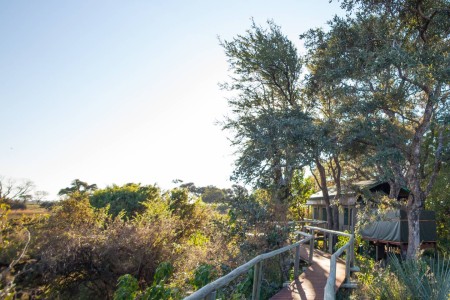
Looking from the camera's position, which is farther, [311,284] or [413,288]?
[311,284]

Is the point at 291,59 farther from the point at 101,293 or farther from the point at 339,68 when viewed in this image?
the point at 101,293

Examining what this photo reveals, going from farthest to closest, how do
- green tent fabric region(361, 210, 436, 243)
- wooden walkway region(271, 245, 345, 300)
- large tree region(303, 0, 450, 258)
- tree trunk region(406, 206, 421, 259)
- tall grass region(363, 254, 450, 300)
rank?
green tent fabric region(361, 210, 436, 243), tree trunk region(406, 206, 421, 259), large tree region(303, 0, 450, 258), wooden walkway region(271, 245, 345, 300), tall grass region(363, 254, 450, 300)

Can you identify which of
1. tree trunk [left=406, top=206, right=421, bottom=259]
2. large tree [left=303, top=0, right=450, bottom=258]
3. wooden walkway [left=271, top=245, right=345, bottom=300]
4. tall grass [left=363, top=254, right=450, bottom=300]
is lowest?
wooden walkway [left=271, top=245, right=345, bottom=300]

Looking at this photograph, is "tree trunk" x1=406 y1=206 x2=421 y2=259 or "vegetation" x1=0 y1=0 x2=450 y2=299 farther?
"tree trunk" x1=406 y1=206 x2=421 y2=259

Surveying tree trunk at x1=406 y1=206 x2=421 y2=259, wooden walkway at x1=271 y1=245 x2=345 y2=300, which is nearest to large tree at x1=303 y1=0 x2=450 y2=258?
tree trunk at x1=406 y1=206 x2=421 y2=259

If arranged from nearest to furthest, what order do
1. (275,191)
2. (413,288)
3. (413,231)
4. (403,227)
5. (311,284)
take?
1. (413,288)
2. (311,284)
3. (275,191)
4. (413,231)
5. (403,227)

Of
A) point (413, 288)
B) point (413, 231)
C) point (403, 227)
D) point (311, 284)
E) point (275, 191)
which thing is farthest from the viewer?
point (403, 227)

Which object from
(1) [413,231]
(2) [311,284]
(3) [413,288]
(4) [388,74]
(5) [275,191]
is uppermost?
(4) [388,74]

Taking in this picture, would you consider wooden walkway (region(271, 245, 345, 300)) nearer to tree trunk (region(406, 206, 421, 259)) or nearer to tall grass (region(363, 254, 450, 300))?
tall grass (region(363, 254, 450, 300))

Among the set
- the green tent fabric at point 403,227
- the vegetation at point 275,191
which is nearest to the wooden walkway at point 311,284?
the vegetation at point 275,191

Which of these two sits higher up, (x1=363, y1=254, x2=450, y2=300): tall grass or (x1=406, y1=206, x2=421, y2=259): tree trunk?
(x1=406, y1=206, x2=421, y2=259): tree trunk

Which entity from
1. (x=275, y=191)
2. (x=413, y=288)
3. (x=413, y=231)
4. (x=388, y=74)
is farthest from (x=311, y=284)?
(x=388, y=74)

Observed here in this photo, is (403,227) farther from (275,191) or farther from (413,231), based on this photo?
(275,191)

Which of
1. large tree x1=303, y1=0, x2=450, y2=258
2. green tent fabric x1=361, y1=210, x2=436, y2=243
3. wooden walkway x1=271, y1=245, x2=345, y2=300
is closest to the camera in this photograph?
wooden walkway x1=271, y1=245, x2=345, y2=300
